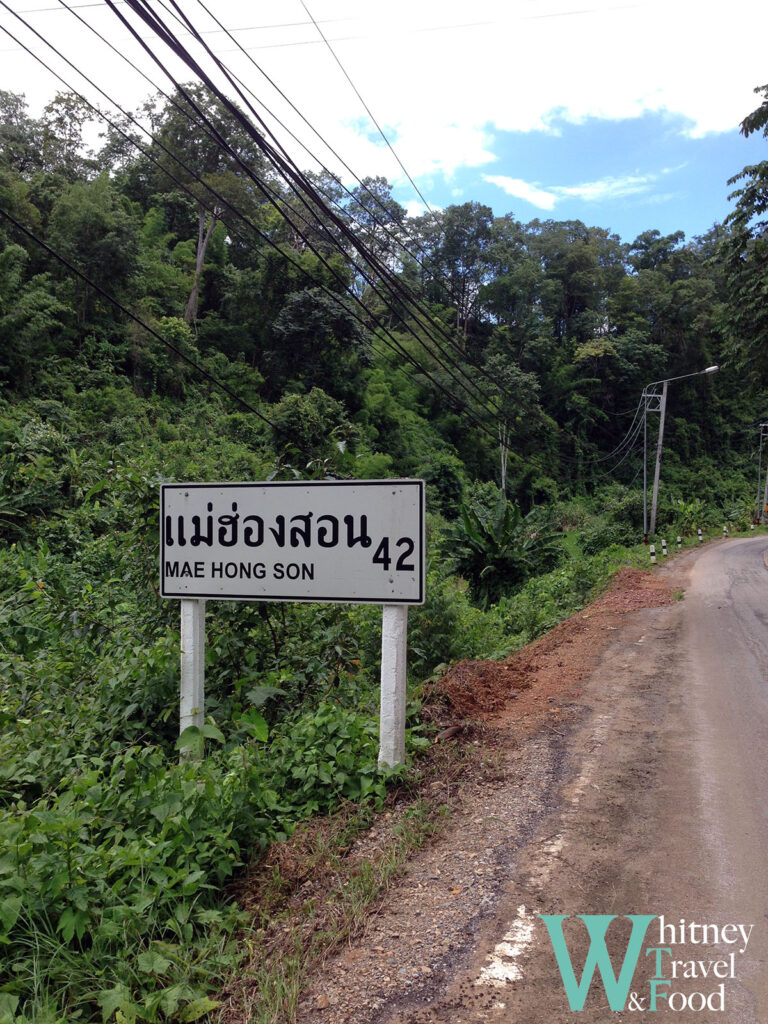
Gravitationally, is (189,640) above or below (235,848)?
above

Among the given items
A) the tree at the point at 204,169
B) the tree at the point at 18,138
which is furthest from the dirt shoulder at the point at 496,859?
the tree at the point at 18,138

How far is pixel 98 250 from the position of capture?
24234 mm

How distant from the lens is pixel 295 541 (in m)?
3.67

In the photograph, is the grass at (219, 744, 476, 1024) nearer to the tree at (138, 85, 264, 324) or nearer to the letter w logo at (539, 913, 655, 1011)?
the letter w logo at (539, 913, 655, 1011)

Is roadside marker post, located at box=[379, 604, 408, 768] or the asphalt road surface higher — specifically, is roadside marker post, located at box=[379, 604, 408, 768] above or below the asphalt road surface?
above

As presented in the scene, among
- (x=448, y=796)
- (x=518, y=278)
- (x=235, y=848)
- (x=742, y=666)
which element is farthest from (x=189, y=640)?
(x=518, y=278)

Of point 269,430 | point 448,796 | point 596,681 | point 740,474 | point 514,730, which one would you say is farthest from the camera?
point 740,474

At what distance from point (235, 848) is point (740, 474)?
182 ft

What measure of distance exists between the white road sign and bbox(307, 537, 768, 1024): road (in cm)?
135

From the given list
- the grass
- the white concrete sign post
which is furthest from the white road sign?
the grass

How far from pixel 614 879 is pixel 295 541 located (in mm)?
2232

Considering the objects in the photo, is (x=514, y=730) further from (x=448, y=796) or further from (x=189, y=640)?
(x=189, y=640)

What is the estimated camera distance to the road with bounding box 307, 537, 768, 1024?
6.85ft

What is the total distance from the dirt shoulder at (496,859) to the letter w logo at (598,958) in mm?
67
